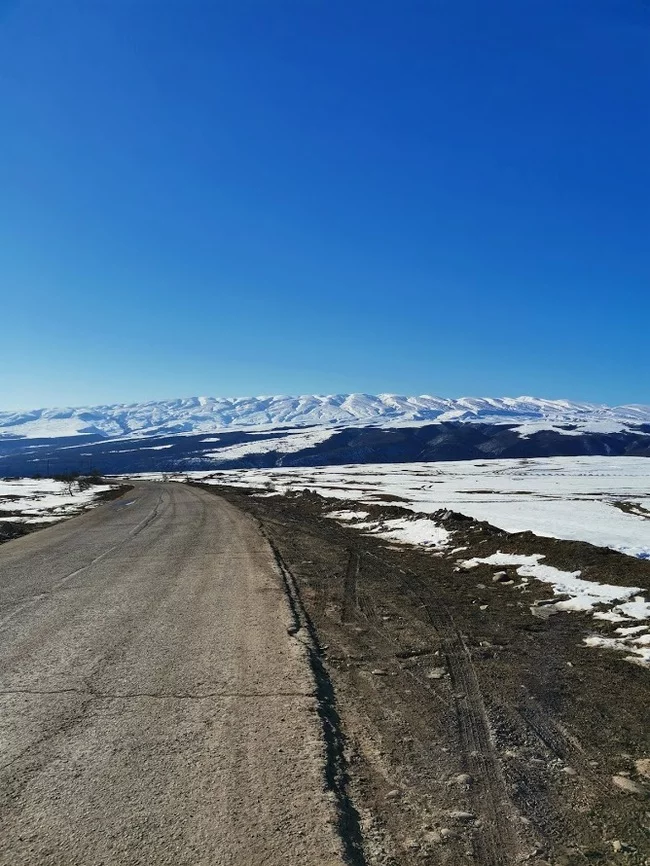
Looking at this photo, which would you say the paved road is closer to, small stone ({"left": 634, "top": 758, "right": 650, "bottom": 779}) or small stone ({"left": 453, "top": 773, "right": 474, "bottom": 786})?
small stone ({"left": 453, "top": 773, "right": 474, "bottom": 786})

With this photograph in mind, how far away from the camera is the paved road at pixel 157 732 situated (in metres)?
3.52

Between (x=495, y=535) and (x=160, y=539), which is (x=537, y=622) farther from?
(x=160, y=539)

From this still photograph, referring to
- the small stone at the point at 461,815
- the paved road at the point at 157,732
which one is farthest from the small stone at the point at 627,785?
the paved road at the point at 157,732

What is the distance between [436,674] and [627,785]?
2603 mm

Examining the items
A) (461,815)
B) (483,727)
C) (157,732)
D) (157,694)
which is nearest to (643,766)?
(483,727)

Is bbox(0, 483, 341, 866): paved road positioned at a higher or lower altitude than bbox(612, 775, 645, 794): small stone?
higher

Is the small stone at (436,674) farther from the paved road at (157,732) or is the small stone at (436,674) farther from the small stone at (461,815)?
the small stone at (461,815)

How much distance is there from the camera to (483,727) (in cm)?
521

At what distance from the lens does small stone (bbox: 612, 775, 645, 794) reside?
13.7 ft

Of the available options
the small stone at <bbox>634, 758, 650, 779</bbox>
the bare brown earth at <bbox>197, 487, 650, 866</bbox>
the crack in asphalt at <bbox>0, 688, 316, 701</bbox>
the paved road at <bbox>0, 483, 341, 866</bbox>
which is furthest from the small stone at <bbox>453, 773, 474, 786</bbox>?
the crack in asphalt at <bbox>0, 688, 316, 701</bbox>

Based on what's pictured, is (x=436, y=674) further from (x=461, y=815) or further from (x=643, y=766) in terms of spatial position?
(x=461, y=815)

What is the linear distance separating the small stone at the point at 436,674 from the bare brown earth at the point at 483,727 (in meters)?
0.04

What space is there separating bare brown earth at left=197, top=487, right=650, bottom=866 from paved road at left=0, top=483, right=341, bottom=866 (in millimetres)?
560

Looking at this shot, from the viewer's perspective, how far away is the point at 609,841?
3.61m
